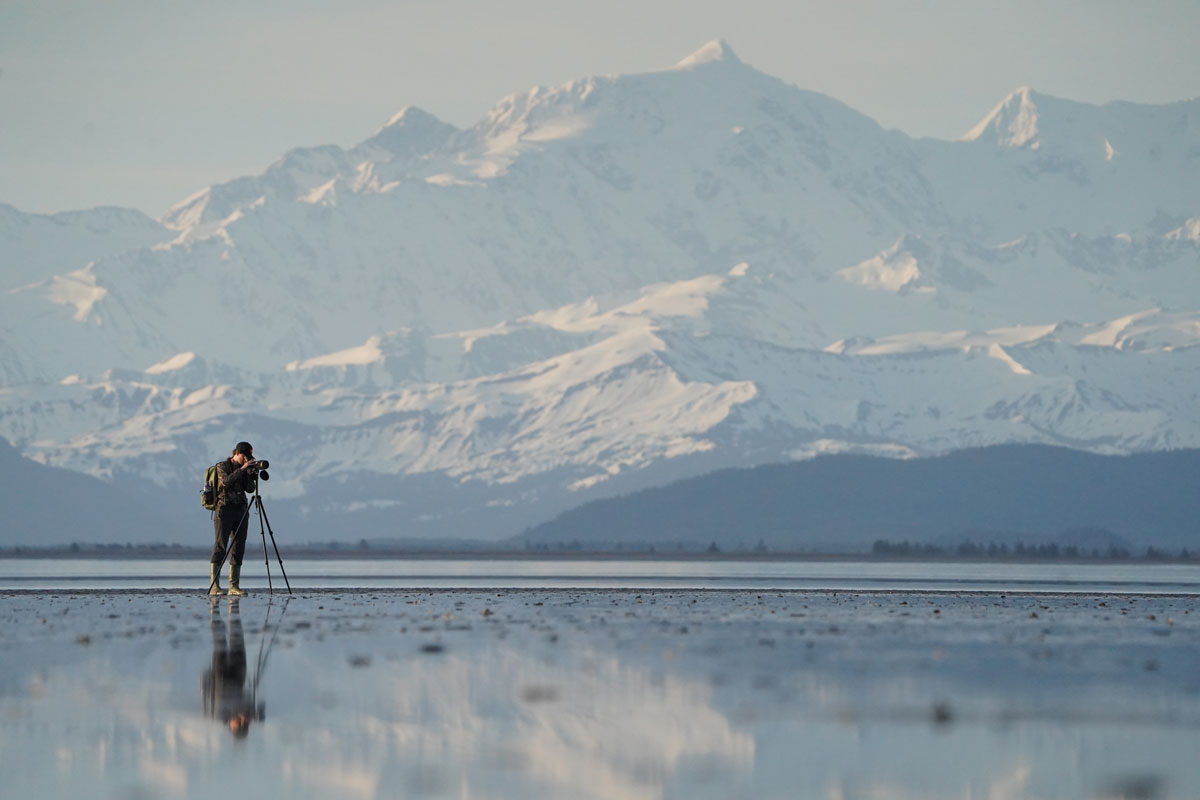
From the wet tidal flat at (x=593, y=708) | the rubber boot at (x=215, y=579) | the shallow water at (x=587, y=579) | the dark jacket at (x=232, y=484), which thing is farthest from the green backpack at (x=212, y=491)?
the shallow water at (x=587, y=579)

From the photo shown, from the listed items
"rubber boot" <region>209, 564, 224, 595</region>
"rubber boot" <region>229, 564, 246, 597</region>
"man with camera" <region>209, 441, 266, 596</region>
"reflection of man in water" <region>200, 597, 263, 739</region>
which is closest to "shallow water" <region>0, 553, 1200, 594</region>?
"rubber boot" <region>229, 564, 246, 597</region>

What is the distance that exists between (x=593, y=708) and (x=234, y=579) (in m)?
22.9

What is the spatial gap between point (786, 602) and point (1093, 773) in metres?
31.3

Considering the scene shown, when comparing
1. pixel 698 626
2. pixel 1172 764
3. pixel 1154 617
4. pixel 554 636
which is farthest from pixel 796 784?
pixel 1154 617

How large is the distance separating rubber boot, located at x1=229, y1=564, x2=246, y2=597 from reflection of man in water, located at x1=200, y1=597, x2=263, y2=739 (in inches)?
414

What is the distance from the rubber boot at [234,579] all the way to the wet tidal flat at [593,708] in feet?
17.0

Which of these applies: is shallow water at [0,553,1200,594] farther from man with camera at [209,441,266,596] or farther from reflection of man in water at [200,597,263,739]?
reflection of man in water at [200,597,263,739]

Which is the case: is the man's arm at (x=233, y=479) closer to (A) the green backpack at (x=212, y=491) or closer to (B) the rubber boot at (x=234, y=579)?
(A) the green backpack at (x=212, y=491)

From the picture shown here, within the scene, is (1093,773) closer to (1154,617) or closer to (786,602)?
(1154,617)

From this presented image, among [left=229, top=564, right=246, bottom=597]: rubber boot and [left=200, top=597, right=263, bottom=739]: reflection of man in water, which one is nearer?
[left=200, top=597, right=263, bottom=739]: reflection of man in water

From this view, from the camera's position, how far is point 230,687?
26547mm

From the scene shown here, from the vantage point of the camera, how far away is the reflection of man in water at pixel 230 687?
23.8m

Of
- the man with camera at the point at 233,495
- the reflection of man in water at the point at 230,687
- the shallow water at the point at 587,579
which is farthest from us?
the shallow water at the point at 587,579

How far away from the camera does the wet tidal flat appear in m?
20.4
